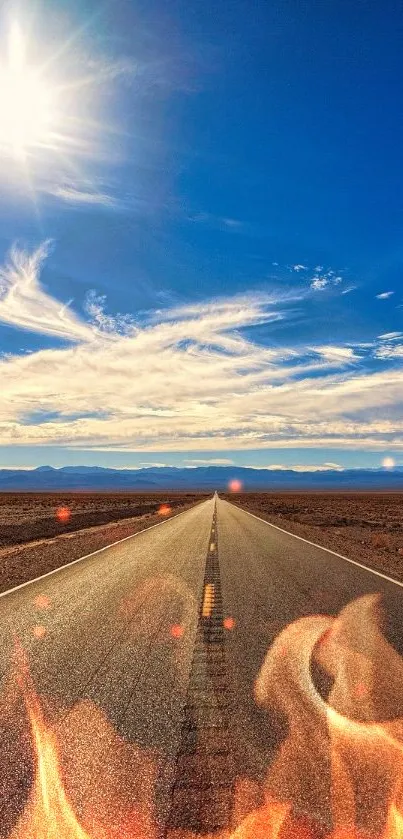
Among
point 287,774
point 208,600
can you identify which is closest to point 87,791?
point 287,774

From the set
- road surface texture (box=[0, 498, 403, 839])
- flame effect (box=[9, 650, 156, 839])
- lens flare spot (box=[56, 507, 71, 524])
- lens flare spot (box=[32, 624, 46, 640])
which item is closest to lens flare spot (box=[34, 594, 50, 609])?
road surface texture (box=[0, 498, 403, 839])

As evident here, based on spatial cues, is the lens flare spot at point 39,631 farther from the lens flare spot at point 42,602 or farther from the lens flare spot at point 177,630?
the lens flare spot at point 177,630

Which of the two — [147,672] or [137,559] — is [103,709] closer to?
[147,672]

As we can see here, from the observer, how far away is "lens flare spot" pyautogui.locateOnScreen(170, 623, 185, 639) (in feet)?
22.7

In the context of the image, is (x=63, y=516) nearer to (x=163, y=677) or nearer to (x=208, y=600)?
(x=208, y=600)

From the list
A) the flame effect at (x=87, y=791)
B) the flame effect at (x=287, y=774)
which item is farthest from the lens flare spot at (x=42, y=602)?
the flame effect at (x=87, y=791)

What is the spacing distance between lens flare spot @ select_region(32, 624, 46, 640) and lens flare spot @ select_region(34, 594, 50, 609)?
1316mm

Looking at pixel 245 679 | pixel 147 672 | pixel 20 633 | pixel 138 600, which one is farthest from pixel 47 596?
pixel 245 679

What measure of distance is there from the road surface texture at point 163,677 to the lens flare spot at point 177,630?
3cm

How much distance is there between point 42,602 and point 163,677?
4.37 metres

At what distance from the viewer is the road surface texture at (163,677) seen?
335cm

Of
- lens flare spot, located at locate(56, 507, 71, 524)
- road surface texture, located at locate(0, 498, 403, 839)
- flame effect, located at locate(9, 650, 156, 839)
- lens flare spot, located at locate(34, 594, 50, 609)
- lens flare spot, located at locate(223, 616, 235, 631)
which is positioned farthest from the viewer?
lens flare spot, located at locate(56, 507, 71, 524)

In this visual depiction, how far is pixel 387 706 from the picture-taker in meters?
4.61

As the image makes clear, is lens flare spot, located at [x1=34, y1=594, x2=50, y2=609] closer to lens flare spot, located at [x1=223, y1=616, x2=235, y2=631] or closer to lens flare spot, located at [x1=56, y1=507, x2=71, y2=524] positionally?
lens flare spot, located at [x1=223, y1=616, x2=235, y2=631]
